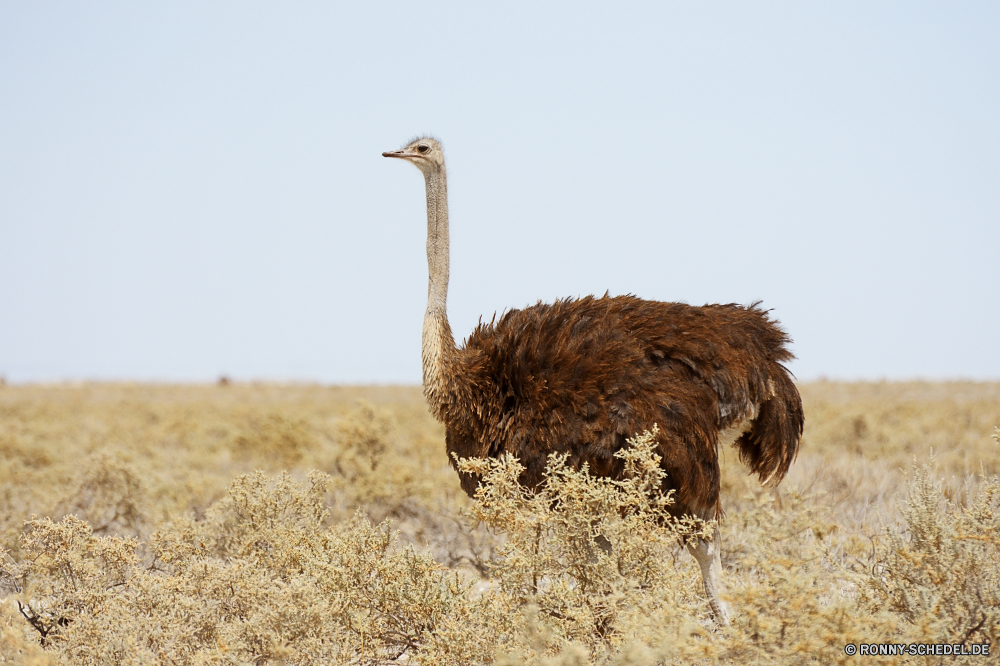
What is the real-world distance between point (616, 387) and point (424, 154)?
6.73 ft

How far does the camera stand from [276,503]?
5246 millimetres

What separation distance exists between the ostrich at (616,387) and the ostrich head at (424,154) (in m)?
0.22

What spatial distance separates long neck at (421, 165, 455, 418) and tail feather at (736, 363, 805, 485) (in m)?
1.86

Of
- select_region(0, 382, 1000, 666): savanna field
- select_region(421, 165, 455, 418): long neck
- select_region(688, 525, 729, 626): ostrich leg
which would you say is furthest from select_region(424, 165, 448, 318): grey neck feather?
select_region(688, 525, 729, 626): ostrich leg

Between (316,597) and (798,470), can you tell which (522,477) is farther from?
(798,470)

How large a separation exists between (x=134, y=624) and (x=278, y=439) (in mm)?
7757

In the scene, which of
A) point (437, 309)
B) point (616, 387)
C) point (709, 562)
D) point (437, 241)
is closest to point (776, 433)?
point (709, 562)

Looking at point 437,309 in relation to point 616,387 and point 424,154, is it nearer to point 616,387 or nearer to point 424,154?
point 424,154

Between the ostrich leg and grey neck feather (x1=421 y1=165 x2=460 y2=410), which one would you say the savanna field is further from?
grey neck feather (x1=421 y1=165 x2=460 y2=410)

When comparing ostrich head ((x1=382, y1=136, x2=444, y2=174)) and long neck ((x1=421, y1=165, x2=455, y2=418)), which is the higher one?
ostrich head ((x1=382, y1=136, x2=444, y2=174))

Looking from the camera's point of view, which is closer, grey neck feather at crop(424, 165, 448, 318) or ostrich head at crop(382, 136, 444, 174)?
grey neck feather at crop(424, 165, 448, 318)

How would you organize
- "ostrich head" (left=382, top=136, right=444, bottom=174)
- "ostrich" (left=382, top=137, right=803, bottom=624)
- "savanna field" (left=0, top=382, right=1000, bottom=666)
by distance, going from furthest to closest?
1. "ostrich head" (left=382, top=136, right=444, bottom=174)
2. "ostrich" (left=382, top=137, right=803, bottom=624)
3. "savanna field" (left=0, top=382, right=1000, bottom=666)

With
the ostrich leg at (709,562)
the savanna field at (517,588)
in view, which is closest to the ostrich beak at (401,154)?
the savanna field at (517,588)

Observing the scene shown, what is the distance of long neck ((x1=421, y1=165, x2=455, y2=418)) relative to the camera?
4734 millimetres
